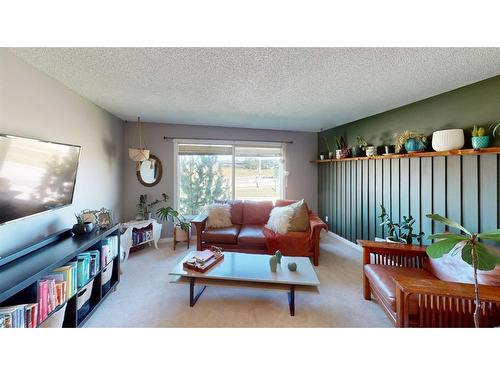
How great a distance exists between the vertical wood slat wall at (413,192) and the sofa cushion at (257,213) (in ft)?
4.83

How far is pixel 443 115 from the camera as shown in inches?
89.5

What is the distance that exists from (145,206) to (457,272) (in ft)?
13.6

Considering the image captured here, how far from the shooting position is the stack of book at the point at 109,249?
2.02 m

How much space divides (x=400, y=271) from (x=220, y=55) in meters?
2.40

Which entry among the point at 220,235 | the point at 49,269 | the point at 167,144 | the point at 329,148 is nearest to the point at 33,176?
the point at 49,269

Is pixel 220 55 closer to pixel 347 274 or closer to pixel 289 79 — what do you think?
pixel 289 79

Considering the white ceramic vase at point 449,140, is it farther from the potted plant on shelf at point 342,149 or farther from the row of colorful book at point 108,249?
the row of colorful book at point 108,249

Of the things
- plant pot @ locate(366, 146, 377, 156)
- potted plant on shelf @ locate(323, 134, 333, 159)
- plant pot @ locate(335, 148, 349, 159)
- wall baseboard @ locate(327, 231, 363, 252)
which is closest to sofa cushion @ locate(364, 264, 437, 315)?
wall baseboard @ locate(327, 231, 363, 252)

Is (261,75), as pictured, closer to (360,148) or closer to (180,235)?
(360,148)

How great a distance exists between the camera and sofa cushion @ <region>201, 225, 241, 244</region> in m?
2.99

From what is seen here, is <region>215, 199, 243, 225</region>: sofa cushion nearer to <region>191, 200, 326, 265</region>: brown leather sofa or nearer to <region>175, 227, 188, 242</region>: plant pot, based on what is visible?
<region>191, 200, 326, 265</region>: brown leather sofa

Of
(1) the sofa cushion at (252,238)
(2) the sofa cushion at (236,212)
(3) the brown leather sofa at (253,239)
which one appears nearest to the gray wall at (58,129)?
(3) the brown leather sofa at (253,239)
